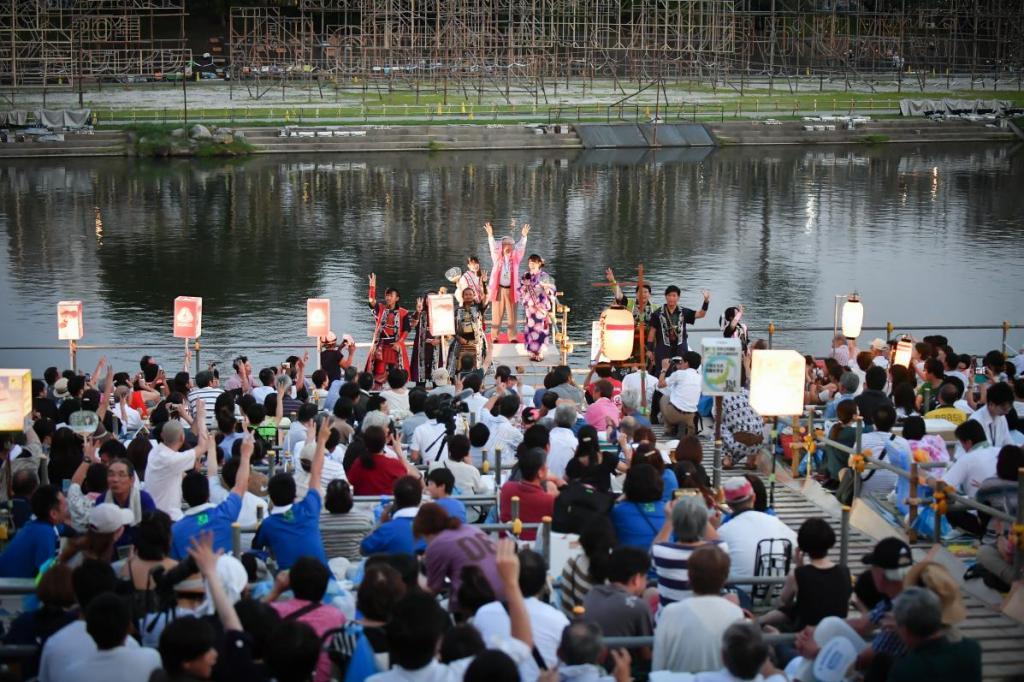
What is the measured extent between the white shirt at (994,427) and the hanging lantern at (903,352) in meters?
3.81

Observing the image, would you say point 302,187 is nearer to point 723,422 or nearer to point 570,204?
point 570,204

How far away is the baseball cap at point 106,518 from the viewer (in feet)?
20.5

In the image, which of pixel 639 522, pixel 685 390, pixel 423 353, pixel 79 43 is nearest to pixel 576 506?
pixel 639 522

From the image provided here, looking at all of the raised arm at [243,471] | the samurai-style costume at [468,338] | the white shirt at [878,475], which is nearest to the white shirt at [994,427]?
the white shirt at [878,475]

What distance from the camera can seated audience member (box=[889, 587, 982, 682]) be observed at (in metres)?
5.05

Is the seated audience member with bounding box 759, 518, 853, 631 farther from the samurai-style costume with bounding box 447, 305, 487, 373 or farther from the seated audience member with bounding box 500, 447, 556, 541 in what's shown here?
the samurai-style costume with bounding box 447, 305, 487, 373

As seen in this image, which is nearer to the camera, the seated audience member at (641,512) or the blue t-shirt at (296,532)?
the blue t-shirt at (296,532)

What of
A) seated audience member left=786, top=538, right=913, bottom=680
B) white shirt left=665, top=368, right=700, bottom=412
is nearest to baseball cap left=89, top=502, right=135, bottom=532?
seated audience member left=786, top=538, right=913, bottom=680

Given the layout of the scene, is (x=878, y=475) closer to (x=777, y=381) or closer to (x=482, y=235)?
(x=777, y=381)

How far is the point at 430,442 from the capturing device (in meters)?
9.34

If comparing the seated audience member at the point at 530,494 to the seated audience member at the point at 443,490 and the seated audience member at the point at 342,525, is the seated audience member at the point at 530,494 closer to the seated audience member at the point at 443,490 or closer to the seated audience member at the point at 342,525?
the seated audience member at the point at 443,490

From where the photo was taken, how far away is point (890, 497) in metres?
Result: 9.04

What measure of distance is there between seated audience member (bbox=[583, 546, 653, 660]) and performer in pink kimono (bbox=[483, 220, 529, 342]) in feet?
32.4

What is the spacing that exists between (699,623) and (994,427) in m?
4.51
